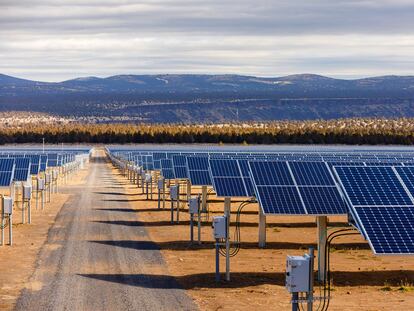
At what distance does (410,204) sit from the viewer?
23.0 metres

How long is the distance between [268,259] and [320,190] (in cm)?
285

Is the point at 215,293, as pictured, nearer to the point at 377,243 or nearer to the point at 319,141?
the point at 377,243

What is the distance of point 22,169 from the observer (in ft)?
168

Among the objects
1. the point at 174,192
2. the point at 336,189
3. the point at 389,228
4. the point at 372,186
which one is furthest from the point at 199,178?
the point at 389,228

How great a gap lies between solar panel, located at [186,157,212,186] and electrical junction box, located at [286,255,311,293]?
87.4 ft

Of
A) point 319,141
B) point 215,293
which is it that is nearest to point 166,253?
point 215,293

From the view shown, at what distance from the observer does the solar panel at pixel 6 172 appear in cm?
4522

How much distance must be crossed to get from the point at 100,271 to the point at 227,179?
10820mm

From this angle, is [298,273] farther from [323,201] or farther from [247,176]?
[247,176]

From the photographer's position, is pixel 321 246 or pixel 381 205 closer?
pixel 381 205

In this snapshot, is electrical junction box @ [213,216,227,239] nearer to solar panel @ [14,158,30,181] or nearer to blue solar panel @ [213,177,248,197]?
blue solar panel @ [213,177,248,197]

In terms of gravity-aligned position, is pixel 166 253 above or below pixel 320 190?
below

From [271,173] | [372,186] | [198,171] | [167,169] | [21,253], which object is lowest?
[21,253]

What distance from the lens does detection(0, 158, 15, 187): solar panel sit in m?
45.2
